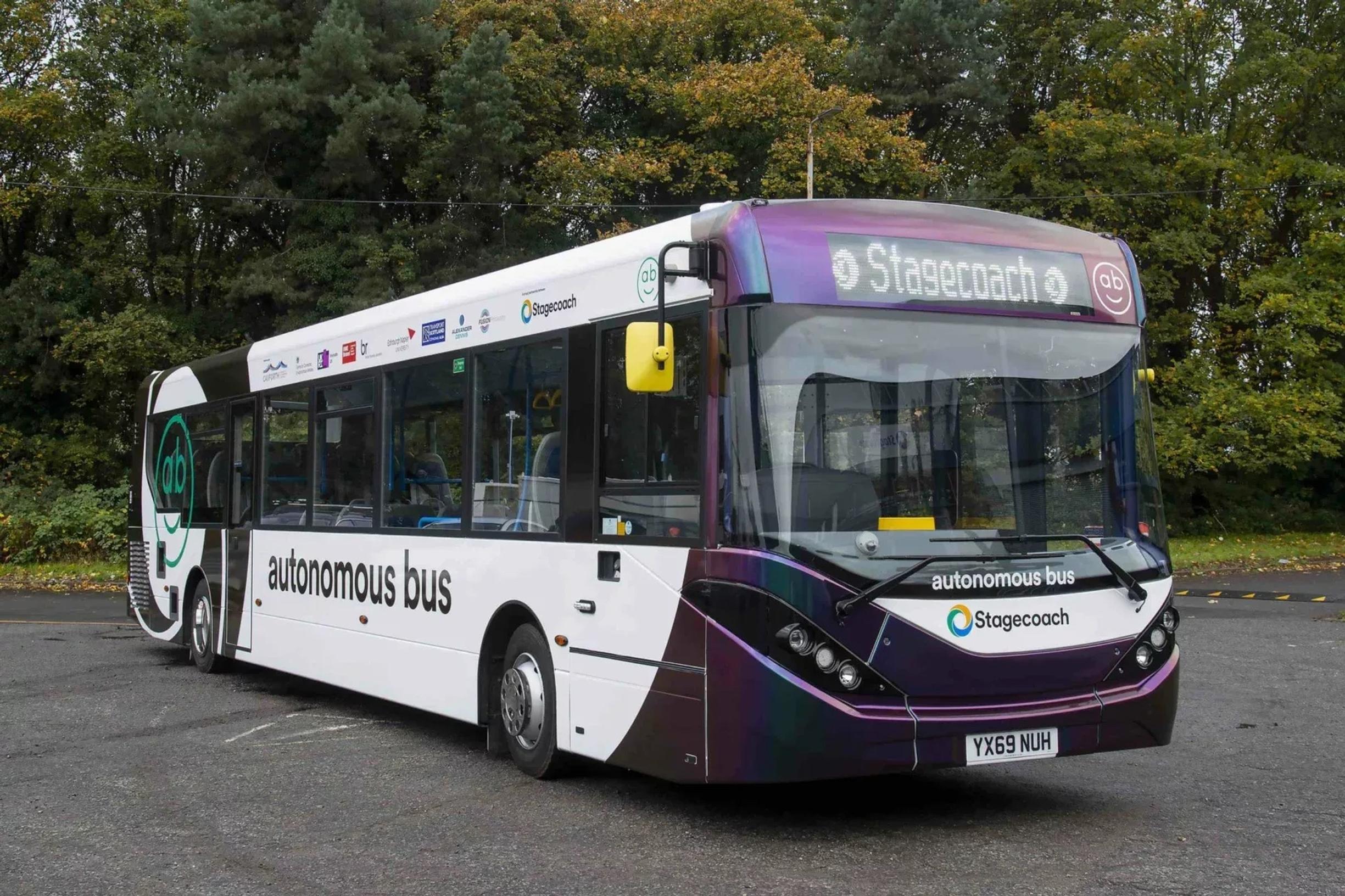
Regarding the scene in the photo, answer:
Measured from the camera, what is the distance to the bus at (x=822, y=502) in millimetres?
6574

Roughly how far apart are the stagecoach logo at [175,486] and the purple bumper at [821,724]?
926cm

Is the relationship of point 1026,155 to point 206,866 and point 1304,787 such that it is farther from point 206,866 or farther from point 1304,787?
point 206,866

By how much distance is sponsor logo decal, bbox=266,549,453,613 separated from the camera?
9.73 meters

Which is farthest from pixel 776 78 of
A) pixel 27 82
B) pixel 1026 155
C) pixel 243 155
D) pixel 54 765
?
pixel 54 765

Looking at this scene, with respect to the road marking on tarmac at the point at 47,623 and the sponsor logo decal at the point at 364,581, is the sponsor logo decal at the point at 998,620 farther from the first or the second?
the road marking on tarmac at the point at 47,623

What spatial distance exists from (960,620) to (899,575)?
15.5 inches

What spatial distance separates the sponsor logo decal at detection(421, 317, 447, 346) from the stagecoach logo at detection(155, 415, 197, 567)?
17.7ft

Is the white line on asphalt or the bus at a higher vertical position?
the bus

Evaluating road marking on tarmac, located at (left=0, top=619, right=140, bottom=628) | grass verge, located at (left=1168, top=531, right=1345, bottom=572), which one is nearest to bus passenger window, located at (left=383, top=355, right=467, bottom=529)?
road marking on tarmac, located at (left=0, top=619, right=140, bottom=628)

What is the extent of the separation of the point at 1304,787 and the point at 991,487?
271 cm

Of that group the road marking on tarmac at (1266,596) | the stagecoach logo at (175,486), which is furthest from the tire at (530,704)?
the road marking on tarmac at (1266,596)

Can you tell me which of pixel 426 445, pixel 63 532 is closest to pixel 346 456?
pixel 426 445

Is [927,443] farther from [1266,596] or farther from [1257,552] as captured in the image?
[1257,552]

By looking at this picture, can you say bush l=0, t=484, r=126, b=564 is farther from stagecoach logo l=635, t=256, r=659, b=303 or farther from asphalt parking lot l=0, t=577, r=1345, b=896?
stagecoach logo l=635, t=256, r=659, b=303
